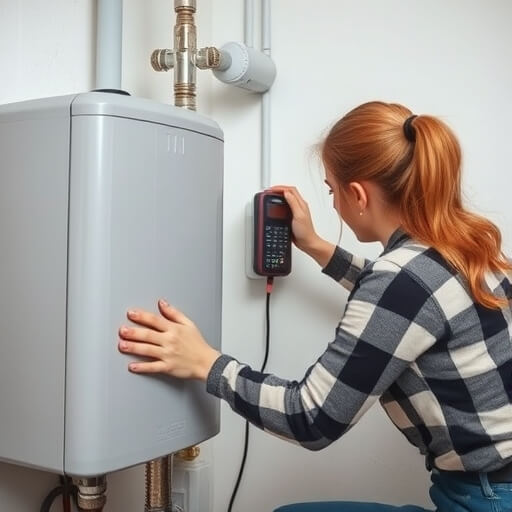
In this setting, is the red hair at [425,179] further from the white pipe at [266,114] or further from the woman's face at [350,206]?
the white pipe at [266,114]

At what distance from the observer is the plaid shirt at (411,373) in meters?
0.88

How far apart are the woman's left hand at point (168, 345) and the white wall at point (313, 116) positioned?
375mm

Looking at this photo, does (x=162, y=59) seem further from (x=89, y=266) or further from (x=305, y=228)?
(x=89, y=266)

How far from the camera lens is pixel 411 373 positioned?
36.4 inches

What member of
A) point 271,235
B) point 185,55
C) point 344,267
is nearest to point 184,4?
point 185,55

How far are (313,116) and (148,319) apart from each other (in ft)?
2.13

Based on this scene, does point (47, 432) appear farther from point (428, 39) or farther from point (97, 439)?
point (428, 39)

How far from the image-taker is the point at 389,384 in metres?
0.90

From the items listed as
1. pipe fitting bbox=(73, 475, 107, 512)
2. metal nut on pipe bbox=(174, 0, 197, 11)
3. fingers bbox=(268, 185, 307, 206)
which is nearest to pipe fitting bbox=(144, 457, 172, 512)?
pipe fitting bbox=(73, 475, 107, 512)

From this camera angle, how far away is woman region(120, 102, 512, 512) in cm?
88

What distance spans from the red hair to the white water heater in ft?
0.77

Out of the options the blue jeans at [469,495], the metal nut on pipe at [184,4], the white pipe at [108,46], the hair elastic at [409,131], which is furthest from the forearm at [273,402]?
the metal nut on pipe at [184,4]

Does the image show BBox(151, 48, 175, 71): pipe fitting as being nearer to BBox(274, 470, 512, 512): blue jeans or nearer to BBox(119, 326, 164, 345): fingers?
BBox(119, 326, 164, 345): fingers

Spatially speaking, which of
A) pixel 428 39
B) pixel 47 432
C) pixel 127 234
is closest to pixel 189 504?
pixel 47 432
